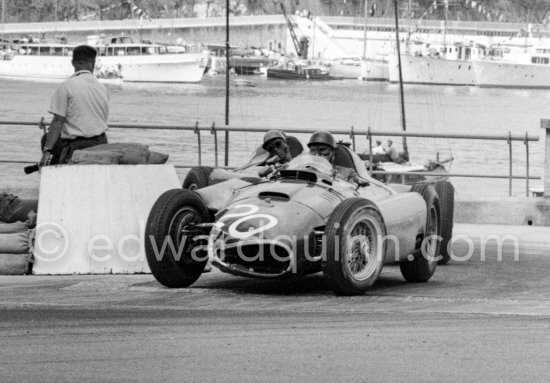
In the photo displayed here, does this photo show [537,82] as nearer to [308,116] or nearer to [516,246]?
[308,116]

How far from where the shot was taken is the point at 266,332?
335 inches

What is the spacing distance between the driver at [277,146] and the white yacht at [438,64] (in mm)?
141126

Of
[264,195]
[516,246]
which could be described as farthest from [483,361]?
[516,246]

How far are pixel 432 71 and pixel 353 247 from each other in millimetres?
150612

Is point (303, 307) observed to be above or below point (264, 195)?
below

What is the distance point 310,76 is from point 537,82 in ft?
88.9

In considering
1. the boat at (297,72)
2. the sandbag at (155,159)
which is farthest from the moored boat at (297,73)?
the sandbag at (155,159)

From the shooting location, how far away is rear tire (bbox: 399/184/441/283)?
39.6 feet

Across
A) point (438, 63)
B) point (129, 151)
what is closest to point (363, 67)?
point (438, 63)

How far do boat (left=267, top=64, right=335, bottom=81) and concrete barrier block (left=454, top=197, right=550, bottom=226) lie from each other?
492 feet

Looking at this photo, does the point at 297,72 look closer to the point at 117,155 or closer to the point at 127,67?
the point at 127,67

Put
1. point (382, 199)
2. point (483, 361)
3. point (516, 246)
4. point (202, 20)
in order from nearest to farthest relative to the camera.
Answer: point (483, 361)
point (382, 199)
point (516, 246)
point (202, 20)

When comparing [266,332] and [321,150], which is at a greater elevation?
[321,150]

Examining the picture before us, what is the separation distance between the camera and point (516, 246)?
15.5 metres
